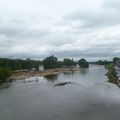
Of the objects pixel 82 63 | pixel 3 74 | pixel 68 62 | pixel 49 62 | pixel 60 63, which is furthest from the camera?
pixel 82 63

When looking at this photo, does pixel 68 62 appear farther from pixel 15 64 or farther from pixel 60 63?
pixel 15 64

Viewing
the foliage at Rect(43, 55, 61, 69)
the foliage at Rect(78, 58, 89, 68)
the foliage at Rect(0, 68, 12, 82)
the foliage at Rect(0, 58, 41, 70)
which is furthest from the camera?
the foliage at Rect(78, 58, 89, 68)

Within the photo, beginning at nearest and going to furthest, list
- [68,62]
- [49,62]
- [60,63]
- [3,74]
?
[3,74] < [49,62] < [60,63] < [68,62]

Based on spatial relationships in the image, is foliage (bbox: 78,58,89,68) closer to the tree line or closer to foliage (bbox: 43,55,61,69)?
the tree line

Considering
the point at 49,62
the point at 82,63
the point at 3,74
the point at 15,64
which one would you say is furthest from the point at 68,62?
the point at 3,74

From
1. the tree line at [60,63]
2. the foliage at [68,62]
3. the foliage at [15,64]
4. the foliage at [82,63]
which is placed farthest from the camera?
the foliage at [82,63]

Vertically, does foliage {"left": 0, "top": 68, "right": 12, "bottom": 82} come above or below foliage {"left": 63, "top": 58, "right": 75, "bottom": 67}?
below

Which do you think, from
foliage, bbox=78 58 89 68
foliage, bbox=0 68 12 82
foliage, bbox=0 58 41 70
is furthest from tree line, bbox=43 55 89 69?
foliage, bbox=0 68 12 82

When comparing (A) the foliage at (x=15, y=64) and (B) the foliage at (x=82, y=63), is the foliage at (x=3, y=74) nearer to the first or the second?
(A) the foliage at (x=15, y=64)

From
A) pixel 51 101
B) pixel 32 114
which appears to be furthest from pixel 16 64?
pixel 32 114

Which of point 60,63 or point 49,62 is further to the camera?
point 60,63

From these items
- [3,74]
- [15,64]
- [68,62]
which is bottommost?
[3,74]

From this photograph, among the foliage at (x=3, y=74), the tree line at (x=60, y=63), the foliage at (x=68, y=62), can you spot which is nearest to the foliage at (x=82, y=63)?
the tree line at (x=60, y=63)

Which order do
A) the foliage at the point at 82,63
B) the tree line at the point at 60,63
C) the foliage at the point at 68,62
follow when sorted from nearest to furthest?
the tree line at the point at 60,63
the foliage at the point at 68,62
the foliage at the point at 82,63
